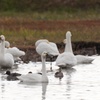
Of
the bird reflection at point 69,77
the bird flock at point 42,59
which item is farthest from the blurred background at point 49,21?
the bird reflection at point 69,77

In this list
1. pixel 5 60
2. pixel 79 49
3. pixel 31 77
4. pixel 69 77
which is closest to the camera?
pixel 31 77

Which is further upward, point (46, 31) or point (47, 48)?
point (46, 31)

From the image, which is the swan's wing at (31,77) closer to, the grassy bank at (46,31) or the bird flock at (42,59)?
the bird flock at (42,59)

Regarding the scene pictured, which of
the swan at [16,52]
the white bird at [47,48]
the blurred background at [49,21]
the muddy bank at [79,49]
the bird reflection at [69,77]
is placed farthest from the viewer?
the blurred background at [49,21]

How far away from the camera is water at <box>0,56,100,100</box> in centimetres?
1664

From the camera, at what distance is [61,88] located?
18.0 metres

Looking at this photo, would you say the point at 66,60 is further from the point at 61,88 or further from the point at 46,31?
the point at 46,31

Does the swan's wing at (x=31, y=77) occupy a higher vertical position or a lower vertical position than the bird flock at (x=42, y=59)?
lower

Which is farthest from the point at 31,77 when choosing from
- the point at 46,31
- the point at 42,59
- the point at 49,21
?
the point at 49,21

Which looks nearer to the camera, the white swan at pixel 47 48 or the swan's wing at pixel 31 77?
the swan's wing at pixel 31 77

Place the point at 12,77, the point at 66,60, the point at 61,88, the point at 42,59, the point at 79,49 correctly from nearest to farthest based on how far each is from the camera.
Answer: the point at 61,88 < the point at 42,59 < the point at 12,77 < the point at 66,60 < the point at 79,49

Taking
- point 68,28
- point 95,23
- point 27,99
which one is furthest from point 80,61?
point 95,23

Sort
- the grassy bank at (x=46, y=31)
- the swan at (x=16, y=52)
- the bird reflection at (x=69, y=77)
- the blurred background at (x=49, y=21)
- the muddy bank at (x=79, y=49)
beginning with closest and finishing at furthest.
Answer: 1. the bird reflection at (x=69, y=77)
2. the swan at (x=16, y=52)
3. the muddy bank at (x=79, y=49)
4. the grassy bank at (x=46, y=31)
5. the blurred background at (x=49, y=21)

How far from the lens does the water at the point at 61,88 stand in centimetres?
1664
